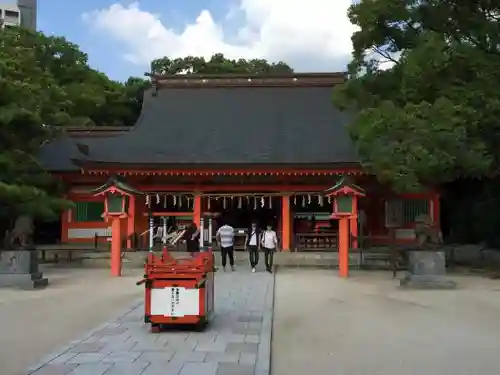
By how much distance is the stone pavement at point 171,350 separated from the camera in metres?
6.47

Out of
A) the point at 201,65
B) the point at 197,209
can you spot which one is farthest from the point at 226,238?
the point at 201,65

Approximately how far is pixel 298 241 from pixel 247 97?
8.00 metres

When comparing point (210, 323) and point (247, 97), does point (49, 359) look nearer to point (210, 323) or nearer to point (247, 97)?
point (210, 323)

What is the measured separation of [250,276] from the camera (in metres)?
16.7

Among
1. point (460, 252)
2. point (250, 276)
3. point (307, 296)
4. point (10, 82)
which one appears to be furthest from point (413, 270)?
point (10, 82)

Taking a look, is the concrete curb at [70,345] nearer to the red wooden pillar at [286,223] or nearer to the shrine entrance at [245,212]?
the red wooden pillar at [286,223]

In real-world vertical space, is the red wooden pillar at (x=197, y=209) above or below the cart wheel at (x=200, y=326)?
above

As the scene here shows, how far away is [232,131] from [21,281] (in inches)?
479

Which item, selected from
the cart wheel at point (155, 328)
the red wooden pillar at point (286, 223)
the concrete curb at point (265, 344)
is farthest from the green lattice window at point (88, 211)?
the cart wheel at point (155, 328)

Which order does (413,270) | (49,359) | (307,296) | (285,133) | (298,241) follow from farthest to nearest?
1. (285,133)
2. (298,241)
3. (413,270)
4. (307,296)
5. (49,359)

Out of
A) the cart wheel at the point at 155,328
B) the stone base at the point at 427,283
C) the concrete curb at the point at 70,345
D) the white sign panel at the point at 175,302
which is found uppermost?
the white sign panel at the point at 175,302

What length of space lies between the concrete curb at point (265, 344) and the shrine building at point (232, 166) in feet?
34.1

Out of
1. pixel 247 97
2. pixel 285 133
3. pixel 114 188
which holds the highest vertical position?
pixel 247 97

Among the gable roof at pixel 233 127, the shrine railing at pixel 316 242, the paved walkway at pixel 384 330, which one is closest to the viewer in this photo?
the paved walkway at pixel 384 330
